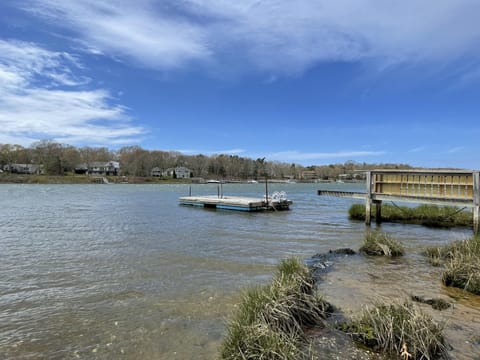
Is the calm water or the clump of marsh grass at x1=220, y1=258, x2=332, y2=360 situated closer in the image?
the clump of marsh grass at x1=220, y1=258, x2=332, y2=360

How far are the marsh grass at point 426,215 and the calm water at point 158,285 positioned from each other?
1.69 meters

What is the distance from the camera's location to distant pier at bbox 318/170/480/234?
13.7 m

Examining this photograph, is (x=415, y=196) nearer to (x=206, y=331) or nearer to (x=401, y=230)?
(x=401, y=230)

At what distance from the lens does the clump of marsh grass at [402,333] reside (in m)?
3.90

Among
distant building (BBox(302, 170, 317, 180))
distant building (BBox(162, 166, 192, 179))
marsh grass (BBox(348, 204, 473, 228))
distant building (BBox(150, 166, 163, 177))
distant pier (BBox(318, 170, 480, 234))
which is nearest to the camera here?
distant pier (BBox(318, 170, 480, 234))

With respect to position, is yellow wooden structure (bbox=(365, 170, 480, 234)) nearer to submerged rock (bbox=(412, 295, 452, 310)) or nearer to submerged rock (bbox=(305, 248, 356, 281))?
A: submerged rock (bbox=(305, 248, 356, 281))

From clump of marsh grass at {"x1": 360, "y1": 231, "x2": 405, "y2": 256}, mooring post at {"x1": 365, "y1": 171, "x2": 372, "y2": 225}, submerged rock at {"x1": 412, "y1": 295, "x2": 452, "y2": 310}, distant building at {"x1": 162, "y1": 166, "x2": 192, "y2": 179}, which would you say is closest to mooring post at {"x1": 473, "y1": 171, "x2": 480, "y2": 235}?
mooring post at {"x1": 365, "y1": 171, "x2": 372, "y2": 225}

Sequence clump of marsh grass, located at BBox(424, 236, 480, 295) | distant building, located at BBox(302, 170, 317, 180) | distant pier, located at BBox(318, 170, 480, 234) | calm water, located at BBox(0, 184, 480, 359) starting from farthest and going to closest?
1. distant building, located at BBox(302, 170, 317, 180)
2. distant pier, located at BBox(318, 170, 480, 234)
3. clump of marsh grass, located at BBox(424, 236, 480, 295)
4. calm water, located at BBox(0, 184, 480, 359)

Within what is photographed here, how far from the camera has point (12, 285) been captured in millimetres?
7898

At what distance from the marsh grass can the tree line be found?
9074 cm

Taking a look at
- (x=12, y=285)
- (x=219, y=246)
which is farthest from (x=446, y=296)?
(x=12, y=285)

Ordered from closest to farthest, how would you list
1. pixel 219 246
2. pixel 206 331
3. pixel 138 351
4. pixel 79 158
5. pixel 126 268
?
pixel 138 351 → pixel 206 331 → pixel 126 268 → pixel 219 246 → pixel 79 158

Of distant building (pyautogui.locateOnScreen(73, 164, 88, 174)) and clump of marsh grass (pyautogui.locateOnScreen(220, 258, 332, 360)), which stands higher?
distant building (pyautogui.locateOnScreen(73, 164, 88, 174))

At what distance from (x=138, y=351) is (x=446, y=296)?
237 inches
